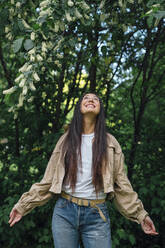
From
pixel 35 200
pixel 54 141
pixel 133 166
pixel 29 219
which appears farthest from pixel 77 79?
pixel 35 200

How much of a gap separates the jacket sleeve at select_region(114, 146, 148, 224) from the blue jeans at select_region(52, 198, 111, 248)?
0.46 ft

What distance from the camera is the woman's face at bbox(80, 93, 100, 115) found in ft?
6.76

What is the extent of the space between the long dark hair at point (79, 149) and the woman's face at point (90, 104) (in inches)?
2.1

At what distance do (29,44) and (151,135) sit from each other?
2351 millimetres

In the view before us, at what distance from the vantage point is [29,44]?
1.88 m

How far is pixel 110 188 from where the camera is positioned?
1.86 meters

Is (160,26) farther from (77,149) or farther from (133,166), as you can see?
(77,149)

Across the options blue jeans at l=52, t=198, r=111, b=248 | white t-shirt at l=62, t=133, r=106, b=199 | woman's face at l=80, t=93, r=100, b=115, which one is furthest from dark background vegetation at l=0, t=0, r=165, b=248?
blue jeans at l=52, t=198, r=111, b=248

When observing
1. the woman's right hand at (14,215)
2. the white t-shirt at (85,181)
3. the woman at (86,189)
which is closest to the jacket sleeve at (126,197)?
the woman at (86,189)

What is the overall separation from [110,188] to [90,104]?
2.03 ft

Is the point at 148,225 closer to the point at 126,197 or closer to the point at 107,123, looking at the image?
the point at 126,197

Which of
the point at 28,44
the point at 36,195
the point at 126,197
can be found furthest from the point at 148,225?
the point at 28,44

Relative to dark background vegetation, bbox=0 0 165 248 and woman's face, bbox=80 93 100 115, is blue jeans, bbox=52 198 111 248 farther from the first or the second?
dark background vegetation, bbox=0 0 165 248

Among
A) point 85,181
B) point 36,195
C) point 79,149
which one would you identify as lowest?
point 36,195
